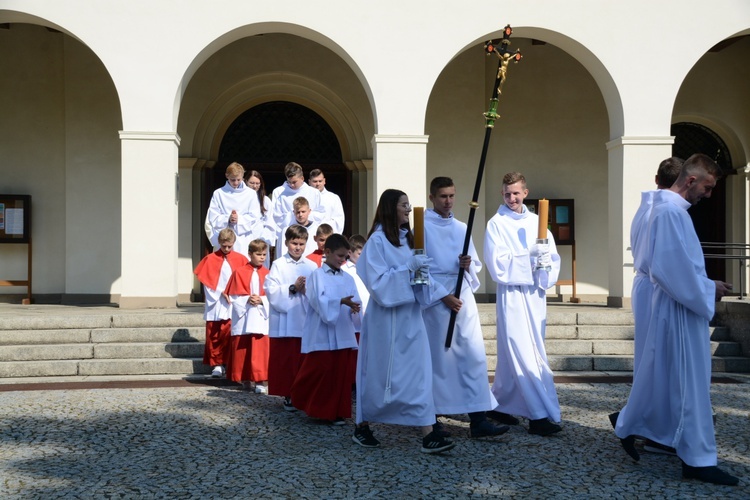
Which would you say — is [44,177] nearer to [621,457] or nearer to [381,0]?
[381,0]

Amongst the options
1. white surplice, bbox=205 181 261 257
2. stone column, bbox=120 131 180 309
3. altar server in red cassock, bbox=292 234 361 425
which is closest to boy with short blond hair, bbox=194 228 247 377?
white surplice, bbox=205 181 261 257

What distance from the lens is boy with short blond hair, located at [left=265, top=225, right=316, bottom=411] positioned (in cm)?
665

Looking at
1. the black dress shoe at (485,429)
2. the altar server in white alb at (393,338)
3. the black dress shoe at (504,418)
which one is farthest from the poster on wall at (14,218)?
the black dress shoe at (485,429)

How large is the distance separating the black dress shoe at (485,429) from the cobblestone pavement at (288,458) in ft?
0.20

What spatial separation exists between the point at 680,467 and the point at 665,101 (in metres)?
7.61

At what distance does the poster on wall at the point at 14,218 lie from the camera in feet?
41.8

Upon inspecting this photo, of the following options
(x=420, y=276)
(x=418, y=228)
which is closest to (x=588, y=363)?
(x=420, y=276)

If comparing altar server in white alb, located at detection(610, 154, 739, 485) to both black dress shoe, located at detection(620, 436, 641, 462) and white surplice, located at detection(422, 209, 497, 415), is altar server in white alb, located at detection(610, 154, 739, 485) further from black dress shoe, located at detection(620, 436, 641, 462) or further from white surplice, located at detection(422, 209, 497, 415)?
white surplice, located at detection(422, 209, 497, 415)

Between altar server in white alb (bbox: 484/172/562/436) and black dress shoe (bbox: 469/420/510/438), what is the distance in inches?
Result: 12.9

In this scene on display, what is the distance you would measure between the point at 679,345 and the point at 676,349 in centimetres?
3

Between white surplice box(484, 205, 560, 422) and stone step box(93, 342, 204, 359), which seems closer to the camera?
white surplice box(484, 205, 560, 422)

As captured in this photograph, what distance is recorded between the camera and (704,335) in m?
4.71

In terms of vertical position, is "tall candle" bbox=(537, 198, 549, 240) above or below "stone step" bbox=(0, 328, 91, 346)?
above

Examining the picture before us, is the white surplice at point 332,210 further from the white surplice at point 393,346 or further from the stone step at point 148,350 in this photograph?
the white surplice at point 393,346
